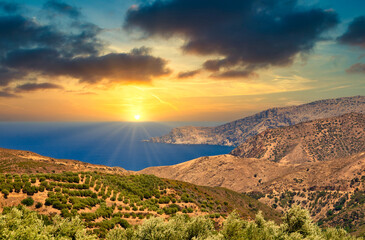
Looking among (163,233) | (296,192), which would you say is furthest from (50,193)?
(296,192)

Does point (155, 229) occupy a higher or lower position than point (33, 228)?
lower

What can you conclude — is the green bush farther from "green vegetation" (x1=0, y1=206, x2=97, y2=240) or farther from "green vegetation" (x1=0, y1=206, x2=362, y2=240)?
"green vegetation" (x1=0, y1=206, x2=97, y2=240)

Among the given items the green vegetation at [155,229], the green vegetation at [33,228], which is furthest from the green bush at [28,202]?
the green vegetation at [33,228]

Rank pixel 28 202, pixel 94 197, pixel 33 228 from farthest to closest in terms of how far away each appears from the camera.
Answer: pixel 94 197 < pixel 28 202 < pixel 33 228

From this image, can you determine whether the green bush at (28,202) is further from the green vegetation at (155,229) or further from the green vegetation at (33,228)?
the green vegetation at (33,228)

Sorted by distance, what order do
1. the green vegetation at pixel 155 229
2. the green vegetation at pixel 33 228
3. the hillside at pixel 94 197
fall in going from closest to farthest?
the green vegetation at pixel 33 228 → the green vegetation at pixel 155 229 → the hillside at pixel 94 197

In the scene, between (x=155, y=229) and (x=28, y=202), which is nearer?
(x=155, y=229)

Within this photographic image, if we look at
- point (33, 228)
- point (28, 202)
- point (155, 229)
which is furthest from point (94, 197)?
point (33, 228)

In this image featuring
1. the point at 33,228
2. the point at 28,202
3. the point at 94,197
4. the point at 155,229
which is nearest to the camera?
the point at 33,228

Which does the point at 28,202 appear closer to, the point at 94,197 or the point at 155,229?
the point at 94,197

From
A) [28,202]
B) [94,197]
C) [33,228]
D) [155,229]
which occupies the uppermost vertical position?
[33,228]

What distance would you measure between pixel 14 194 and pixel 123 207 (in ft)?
63.0

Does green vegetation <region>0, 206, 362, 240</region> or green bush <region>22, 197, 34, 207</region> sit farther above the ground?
green bush <region>22, 197, 34, 207</region>

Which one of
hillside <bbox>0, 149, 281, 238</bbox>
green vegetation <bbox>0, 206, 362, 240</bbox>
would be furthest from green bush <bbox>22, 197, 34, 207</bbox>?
green vegetation <bbox>0, 206, 362, 240</bbox>
